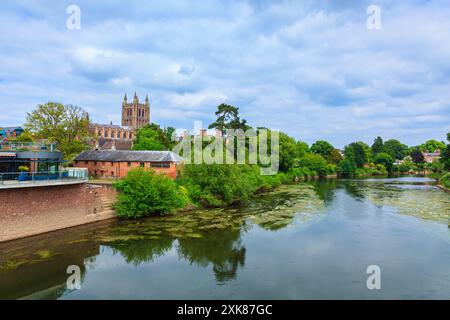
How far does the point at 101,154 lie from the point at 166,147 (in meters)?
22.0

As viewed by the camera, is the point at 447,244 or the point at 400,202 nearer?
the point at 447,244

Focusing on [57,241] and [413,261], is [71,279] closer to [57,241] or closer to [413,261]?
[57,241]

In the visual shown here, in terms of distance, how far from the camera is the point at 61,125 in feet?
123

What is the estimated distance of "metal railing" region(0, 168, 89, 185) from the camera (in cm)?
2137

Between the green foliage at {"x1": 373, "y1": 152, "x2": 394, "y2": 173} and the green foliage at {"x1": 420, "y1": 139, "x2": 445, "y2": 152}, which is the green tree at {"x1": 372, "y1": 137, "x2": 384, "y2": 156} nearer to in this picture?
the green foliage at {"x1": 373, "y1": 152, "x2": 394, "y2": 173}

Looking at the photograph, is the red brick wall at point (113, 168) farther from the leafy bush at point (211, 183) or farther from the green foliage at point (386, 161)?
the green foliage at point (386, 161)

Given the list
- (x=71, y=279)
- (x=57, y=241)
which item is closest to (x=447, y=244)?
(x=71, y=279)

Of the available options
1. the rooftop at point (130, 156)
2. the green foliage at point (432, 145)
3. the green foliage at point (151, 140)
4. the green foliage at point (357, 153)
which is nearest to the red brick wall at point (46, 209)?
the rooftop at point (130, 156)

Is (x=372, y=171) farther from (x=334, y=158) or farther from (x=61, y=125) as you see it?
(x=61, y=125)

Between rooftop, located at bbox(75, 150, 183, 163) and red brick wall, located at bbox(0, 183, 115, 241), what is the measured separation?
1233 cm

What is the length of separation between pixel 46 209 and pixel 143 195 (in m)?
7.90

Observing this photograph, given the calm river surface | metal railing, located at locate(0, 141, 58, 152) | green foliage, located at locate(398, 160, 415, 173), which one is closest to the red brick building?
the calm river surface
